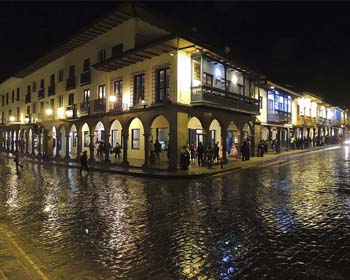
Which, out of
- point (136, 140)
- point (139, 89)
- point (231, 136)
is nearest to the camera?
point (139, 89)

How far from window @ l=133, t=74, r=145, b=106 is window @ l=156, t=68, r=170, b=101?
1.60 meters

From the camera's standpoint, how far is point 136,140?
26.2 meters

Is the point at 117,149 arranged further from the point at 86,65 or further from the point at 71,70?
the point at 71,70

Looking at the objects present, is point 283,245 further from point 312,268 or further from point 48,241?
point 48,241

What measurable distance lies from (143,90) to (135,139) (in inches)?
172

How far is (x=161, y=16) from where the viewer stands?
2388 centimetres

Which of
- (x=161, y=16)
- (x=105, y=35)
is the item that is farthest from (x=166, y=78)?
(x=105, y=35)

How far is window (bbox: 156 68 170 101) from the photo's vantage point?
22.0 metres

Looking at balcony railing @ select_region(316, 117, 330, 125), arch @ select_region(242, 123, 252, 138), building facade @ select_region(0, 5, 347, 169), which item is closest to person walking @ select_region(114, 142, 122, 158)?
building facade @ select_region(0, 5, 347, 169)

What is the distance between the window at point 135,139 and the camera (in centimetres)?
2600

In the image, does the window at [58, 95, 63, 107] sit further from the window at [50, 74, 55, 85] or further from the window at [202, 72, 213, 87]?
the window at [202, 72, 213, 87]

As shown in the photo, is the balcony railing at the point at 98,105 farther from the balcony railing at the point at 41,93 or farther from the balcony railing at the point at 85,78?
the balcony railing at the point at 41,93

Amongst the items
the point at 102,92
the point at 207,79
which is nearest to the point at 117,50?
the point at 102,92

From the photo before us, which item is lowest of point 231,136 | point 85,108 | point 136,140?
point 136,140
